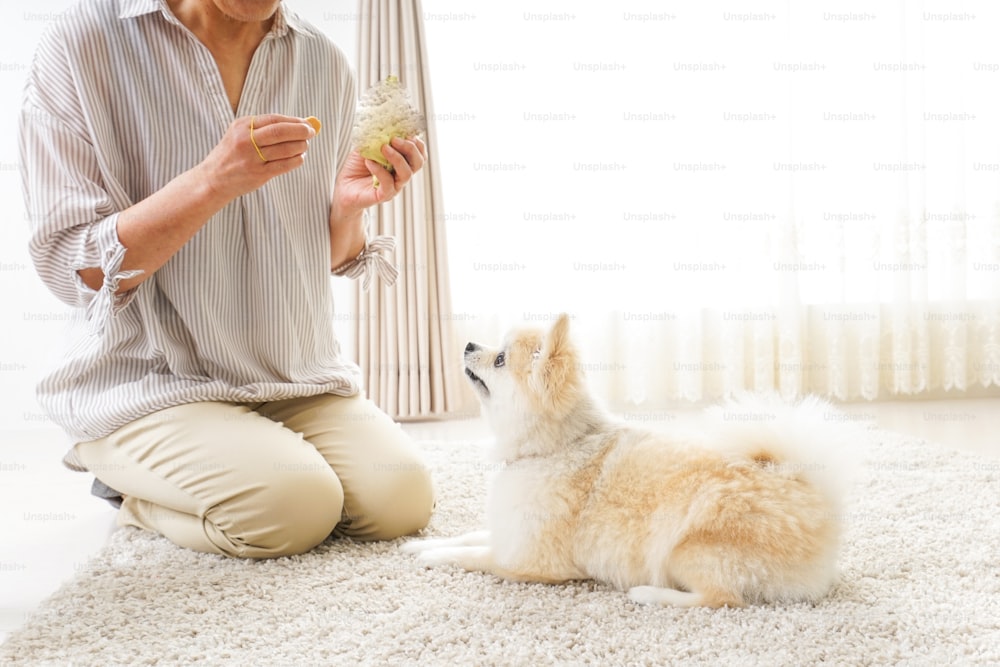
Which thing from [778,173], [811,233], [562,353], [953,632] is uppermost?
[778,173]

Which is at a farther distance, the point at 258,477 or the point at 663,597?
the point at 258,477

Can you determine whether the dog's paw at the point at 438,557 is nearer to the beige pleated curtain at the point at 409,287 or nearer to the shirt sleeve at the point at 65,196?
the shirt sleeve at the point at 65,196

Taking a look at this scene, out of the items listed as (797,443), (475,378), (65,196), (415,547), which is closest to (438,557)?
(415,547)

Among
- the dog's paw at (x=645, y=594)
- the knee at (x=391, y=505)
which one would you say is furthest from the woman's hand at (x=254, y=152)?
the dog's paw at (x=645, y=594)

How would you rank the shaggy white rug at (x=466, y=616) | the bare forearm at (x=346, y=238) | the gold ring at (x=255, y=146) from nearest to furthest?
the shaggy white rug at (x=466, y=616)
the gold ring at (x=255, y=146)
the bare forearm at (x=346, y=238)

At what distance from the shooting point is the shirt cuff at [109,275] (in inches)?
58.3

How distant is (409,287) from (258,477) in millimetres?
1711

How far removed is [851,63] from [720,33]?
0.55 m

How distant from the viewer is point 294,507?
5.51 ft

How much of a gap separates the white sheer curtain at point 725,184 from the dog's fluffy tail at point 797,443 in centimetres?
202

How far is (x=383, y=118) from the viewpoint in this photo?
1680 millimetres

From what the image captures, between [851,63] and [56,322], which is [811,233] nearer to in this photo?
[851,63]

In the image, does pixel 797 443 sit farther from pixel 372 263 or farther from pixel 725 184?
pixel 725 184

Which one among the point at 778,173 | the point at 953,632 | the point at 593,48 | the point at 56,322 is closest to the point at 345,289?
the point at 56,322
